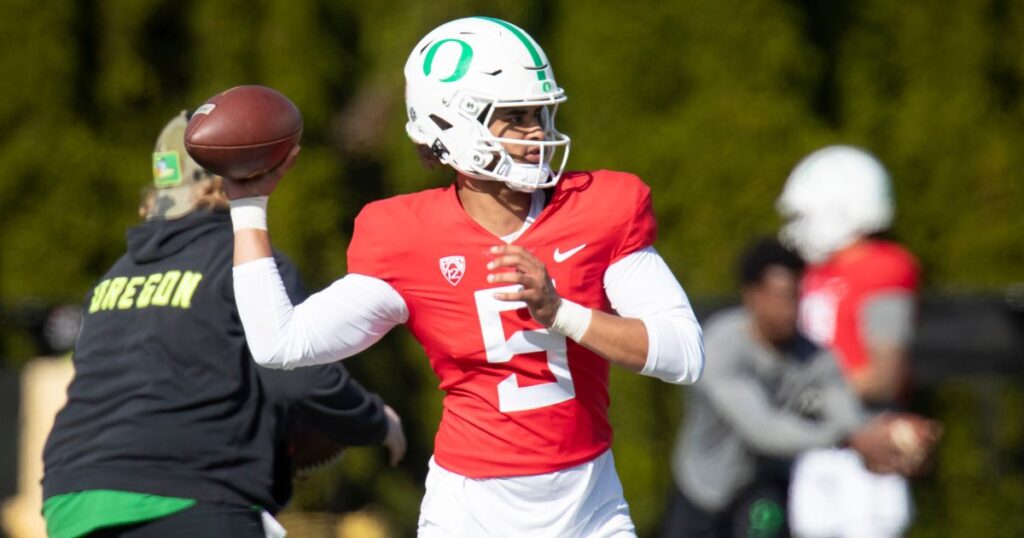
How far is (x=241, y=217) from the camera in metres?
3.31

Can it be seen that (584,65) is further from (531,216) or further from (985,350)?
(531,216)

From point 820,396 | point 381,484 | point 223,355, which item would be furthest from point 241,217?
point 381,484

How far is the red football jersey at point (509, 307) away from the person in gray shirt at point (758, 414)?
8.24ft

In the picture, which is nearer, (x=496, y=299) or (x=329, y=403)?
(x=496, y=299)

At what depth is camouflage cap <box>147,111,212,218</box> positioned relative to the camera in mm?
3984

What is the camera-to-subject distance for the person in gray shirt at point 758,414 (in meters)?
5.77

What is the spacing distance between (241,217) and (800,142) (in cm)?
496

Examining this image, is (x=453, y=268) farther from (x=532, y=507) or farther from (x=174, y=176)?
(x=174, y=176)

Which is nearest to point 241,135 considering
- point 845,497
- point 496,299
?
point 496,299

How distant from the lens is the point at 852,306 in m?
6.55

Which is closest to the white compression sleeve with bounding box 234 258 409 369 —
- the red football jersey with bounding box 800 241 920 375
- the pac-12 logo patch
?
the pac-12 logo patch

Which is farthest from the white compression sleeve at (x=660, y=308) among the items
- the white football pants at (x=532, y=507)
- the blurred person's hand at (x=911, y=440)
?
the blurred person's hand at (x=911, y=440)

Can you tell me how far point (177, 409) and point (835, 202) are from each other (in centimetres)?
395

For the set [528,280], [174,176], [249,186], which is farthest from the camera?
[174,176]
